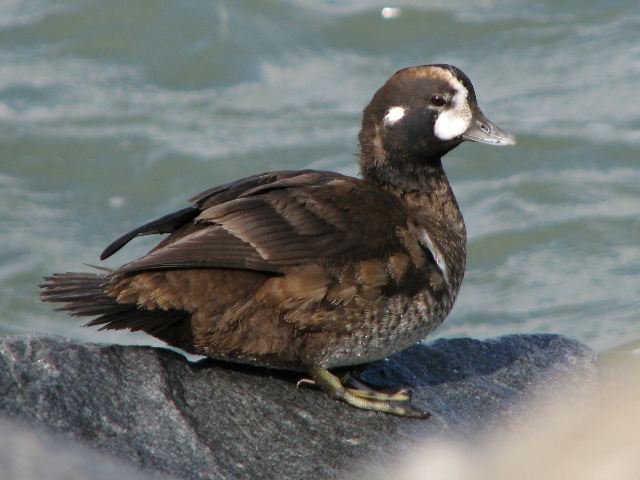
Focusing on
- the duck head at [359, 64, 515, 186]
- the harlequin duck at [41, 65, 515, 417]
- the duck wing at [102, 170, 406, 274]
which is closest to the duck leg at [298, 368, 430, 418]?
the harlequin duck at [41, 65, 515, 417]

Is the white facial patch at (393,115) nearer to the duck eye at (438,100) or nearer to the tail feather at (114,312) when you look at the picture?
the duck eye at (438,100)

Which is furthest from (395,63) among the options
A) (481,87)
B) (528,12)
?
(528,12)

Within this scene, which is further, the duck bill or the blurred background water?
the blurred background water

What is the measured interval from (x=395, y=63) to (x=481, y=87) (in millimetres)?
944

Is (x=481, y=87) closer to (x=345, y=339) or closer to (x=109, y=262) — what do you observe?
(x=109, y=262)

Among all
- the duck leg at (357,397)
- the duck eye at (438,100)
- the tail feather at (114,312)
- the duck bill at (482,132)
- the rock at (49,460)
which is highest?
the duck eye at (438,100)

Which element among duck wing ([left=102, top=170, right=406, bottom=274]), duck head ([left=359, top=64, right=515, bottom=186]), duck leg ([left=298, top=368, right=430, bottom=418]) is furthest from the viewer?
duck head ([left=359, top=64, right=515, bottom=186])

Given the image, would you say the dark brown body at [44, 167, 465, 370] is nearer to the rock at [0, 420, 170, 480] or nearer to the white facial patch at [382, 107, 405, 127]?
the white facial patch at [382, 107, 405, 127]

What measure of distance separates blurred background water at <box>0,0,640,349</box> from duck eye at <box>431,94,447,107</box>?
11.7 feet

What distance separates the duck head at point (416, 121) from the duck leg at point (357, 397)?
3.26ft

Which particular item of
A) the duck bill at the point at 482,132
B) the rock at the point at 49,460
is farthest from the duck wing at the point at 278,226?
the rock at the point at 49,460

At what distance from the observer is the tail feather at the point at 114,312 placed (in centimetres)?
416

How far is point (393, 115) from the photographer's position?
15.9 ft

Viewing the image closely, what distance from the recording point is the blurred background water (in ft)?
29.3
